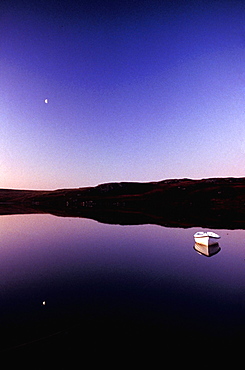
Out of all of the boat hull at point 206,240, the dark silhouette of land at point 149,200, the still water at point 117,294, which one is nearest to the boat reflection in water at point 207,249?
the boat hull at point 206,240

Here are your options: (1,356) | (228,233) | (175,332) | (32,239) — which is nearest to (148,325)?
(175,332)

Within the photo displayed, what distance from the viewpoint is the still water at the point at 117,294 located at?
6.64 m

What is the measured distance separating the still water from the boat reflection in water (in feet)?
1.15

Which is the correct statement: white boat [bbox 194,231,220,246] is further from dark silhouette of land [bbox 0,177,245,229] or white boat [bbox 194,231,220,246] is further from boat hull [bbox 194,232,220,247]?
dark silhouette of land [bbox 0,177,245,229]

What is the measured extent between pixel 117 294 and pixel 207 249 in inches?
402

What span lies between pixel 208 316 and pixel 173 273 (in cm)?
492

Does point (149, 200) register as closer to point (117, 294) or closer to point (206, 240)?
point (206, 240)

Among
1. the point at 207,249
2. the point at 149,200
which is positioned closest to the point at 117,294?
the point at 207,249

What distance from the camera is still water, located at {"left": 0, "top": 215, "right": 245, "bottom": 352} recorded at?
664 centimetres

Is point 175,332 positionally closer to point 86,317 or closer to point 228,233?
point 86,317

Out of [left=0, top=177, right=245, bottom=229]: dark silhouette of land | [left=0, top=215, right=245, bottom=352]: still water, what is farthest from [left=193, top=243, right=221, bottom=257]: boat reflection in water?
[left=0, top=177, right=245, bottom=229]: dark silhouette of land

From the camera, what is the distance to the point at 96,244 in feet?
67.6

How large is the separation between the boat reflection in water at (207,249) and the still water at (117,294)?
351 mm

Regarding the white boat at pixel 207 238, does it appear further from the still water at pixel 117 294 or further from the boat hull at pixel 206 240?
the still water at pixel 117 294
